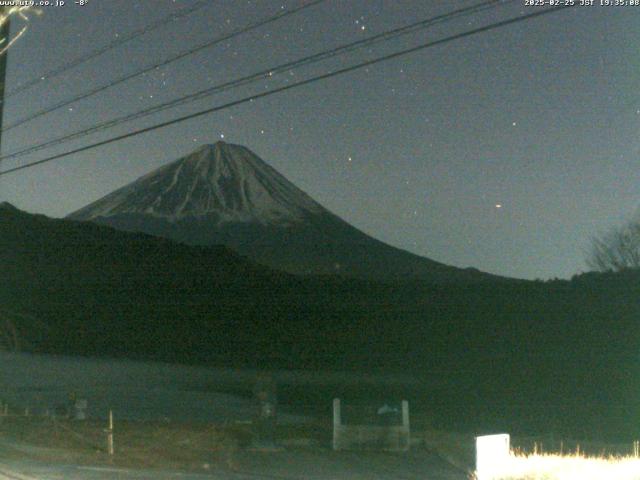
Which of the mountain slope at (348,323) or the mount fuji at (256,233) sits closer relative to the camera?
the mountain slope at (348,323)

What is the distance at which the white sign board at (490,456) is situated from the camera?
11.1m

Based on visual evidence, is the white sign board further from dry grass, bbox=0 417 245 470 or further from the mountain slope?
the mountain slope

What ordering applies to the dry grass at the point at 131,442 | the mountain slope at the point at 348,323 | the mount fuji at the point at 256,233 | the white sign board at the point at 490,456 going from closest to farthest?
the white sign board at the point at 490,456 → the dry grass at the point at 131,442 → the mountain slope at the point at 348,323 → the mount fuji at the point at 256,233

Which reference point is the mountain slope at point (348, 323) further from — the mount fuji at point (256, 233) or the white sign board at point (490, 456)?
the mount fuji at point (256, 233)

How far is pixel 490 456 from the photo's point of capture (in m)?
11.3

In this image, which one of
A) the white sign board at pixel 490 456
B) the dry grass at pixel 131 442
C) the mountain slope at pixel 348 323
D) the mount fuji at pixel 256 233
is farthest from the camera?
the mount fuji at pixel 256 233

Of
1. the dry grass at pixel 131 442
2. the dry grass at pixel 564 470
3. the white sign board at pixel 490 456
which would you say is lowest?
the dry grass at pixel 131 442

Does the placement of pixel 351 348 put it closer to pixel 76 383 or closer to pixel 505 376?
pixel 505 376

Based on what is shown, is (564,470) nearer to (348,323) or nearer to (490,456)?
(490,456)

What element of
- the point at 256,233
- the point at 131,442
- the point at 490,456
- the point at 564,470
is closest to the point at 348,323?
the point at 131,442

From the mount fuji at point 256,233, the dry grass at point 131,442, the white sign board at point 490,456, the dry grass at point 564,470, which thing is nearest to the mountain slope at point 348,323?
the dry grass at point 131,442

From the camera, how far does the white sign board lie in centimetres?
1112

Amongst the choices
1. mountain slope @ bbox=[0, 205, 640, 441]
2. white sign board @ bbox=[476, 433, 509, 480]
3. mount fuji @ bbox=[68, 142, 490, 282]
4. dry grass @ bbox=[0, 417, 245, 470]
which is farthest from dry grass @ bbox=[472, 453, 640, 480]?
mount fuji @ bbox=[68, 142, 490, 282]

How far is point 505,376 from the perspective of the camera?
46688mm
